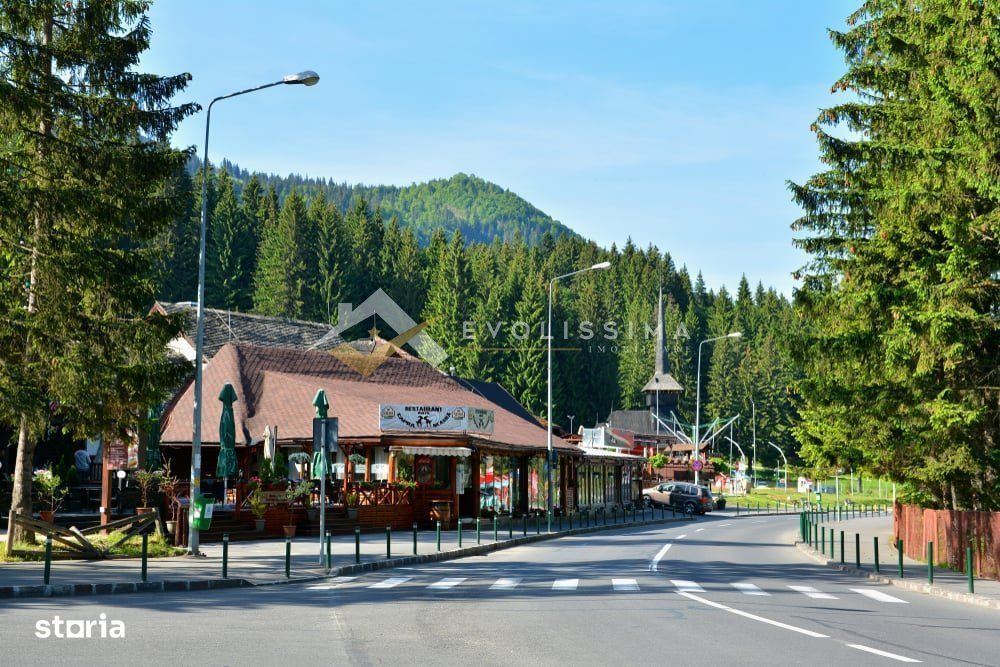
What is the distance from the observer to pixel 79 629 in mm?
12789

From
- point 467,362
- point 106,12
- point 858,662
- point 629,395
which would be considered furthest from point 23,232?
point 629,395

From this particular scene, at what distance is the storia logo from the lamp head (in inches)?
517

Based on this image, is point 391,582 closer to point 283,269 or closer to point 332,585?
point 332,585

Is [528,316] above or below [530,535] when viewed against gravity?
above

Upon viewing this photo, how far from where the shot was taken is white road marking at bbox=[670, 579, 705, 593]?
734 inches

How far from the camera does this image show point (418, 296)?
134 metres

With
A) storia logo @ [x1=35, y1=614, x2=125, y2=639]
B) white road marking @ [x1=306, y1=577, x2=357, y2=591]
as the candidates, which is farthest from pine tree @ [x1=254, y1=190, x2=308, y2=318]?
storia logo @ [x1=35, y1=614, x2=125, y2=639]

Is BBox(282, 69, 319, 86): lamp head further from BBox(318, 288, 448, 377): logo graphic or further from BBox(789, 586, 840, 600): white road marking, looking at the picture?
BBox(318, 288, 448, 377): logo graphic

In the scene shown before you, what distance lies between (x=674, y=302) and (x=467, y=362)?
76634 mm

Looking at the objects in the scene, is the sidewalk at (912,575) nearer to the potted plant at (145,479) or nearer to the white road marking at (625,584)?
the white road marking at (625,584)

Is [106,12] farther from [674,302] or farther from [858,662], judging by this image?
[674,302]

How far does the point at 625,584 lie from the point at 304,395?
28.0 meters

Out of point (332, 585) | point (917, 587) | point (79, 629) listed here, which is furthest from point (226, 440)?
point (79, 629)

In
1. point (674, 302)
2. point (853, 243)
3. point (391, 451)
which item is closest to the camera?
point (853, 243)
